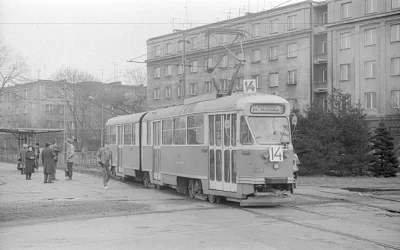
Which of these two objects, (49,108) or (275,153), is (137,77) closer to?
(49,108)

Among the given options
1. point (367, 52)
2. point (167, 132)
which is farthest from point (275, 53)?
point (167, 132)

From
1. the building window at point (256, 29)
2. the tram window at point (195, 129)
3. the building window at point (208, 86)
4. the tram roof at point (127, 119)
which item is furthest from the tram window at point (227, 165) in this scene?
the building window at point (208, 86)

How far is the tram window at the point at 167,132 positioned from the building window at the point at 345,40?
3601 cm

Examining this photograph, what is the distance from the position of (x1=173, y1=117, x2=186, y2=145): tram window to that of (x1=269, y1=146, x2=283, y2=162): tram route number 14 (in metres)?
4.02

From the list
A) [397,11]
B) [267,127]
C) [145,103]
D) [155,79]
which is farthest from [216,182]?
[145,103]

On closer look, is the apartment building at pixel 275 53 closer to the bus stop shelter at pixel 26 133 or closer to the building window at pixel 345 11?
the building window at pixel 345 11

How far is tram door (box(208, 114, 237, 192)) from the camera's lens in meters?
15.6

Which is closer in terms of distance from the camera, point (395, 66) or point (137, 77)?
point (395, 66)

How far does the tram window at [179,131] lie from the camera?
18.6 meters

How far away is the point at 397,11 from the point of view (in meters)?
48.2

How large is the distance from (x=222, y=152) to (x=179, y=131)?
10.9 feet

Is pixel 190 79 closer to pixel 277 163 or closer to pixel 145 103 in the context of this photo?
pixel 145 103

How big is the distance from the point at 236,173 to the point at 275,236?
4877mm

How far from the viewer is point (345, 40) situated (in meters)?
53.0
